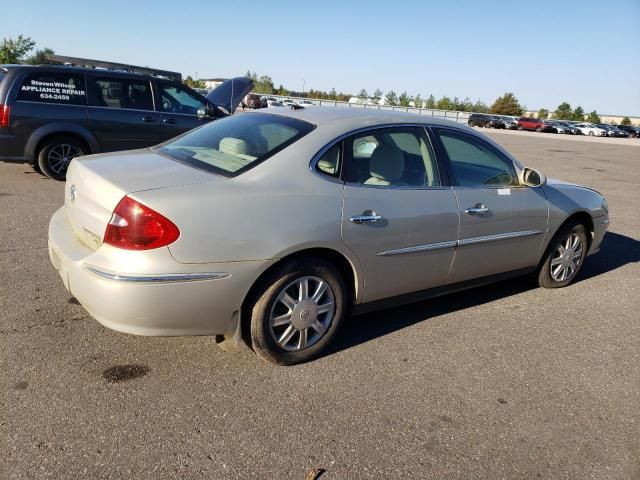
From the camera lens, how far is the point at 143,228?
2.63 metres

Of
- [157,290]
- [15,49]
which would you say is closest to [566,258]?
[157,290]

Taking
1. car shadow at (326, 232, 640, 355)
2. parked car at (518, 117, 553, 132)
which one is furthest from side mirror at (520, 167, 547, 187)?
parked car at (518, 117, 553, 132)

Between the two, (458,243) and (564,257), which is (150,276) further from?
(564,257)

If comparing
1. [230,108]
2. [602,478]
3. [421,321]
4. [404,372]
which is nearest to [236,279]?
[404,372]

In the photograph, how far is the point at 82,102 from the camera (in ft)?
25.4

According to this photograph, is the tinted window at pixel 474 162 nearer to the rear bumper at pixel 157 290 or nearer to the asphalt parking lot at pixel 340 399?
the asphalt parking lot at pixel 340 399

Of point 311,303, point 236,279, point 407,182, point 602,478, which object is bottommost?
point 602,478

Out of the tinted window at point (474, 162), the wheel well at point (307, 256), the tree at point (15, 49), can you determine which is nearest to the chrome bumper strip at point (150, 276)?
the wheel well at point (307, 256)

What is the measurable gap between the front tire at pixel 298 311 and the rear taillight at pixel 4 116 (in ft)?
19.7

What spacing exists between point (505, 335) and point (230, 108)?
943 centimetres

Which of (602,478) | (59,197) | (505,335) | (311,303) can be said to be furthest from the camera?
(59,197)

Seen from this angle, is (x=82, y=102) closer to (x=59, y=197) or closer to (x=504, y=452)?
(x=59, y=197)

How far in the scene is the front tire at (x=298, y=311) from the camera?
2992 mm

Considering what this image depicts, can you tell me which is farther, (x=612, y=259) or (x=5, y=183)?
(x=5, y=183)
